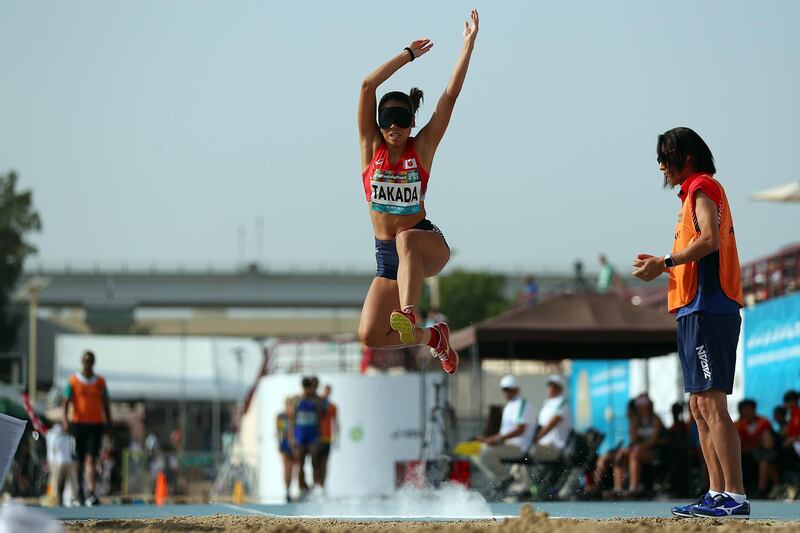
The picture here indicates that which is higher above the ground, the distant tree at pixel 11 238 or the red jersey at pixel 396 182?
the distant tree at pixel 11 238

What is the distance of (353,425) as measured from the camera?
83.9 feet

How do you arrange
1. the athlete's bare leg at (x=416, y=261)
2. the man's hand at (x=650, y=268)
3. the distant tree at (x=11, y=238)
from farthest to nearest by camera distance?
the distant tree at (x=11, y=238)
the athlete's bare leg at (x=416, y=261)
the man's hand at (x=650, y=268)

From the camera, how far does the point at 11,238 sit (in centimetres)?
6681

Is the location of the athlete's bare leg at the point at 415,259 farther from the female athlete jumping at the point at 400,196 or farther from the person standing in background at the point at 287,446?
the person standing in background at the point at 287,446

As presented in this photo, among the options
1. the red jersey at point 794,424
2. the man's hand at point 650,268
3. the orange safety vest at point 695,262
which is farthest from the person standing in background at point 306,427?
the man's hand at point 650,268

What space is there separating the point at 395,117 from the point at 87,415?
7.72 meters

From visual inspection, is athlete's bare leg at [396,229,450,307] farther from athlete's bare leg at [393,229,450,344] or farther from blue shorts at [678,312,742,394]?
blue shorts at [678,312,742,394]

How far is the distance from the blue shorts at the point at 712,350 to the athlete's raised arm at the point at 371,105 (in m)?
2.22

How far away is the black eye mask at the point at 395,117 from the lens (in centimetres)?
815

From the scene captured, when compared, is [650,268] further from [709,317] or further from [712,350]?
[712,350]

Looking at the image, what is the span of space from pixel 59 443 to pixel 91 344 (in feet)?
81.2

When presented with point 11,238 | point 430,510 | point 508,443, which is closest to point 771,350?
point 508,443

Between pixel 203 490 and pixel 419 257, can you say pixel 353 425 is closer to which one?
pixel 203 490

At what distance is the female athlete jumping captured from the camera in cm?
816
